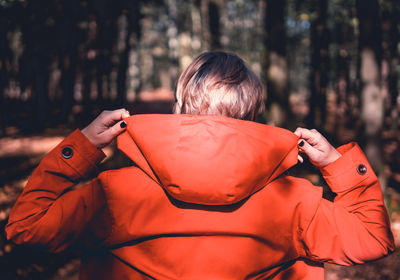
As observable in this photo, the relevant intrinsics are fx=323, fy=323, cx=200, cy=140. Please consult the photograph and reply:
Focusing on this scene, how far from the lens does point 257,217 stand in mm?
1279

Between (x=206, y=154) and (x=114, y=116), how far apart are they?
478 mm

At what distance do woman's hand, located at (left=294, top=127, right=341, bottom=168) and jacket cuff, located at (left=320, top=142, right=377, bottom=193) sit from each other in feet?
0.09

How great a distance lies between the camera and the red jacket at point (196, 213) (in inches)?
47.7

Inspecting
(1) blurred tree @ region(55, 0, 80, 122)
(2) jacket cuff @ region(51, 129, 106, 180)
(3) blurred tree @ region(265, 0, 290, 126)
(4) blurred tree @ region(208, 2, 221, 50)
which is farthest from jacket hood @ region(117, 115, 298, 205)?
(1) blurred tree @ region(55, 0, 80, 122)

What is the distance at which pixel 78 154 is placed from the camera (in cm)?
139

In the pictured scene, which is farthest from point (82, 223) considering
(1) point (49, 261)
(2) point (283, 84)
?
(2) point (283, 84)

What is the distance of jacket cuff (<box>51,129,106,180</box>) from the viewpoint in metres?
1.36

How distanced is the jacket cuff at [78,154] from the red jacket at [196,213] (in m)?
0.01

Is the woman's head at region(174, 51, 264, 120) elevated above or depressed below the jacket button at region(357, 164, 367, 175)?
above

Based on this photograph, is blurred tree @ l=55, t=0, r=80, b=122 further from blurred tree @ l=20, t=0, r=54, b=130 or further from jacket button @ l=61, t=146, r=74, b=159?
jacket button @ l=61, t=146, r=74, b=159

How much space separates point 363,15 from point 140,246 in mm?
5660

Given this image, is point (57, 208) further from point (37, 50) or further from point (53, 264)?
point (37, 50)

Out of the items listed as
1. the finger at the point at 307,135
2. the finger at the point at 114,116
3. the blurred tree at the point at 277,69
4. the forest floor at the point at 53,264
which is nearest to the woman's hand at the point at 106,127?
the finger at the point at 114,116

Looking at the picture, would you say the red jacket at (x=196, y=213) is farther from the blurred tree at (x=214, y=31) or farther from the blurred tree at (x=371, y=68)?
the blurred tree at (x=214, y=31)
